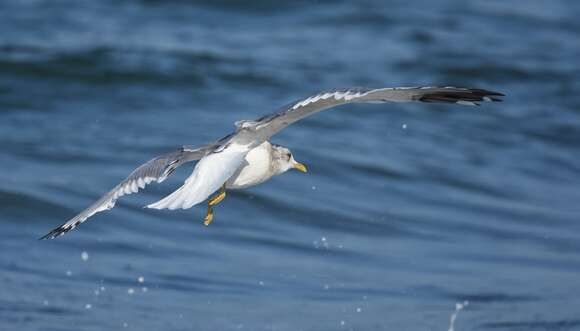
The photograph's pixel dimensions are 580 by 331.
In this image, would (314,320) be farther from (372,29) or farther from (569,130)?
(372,29)

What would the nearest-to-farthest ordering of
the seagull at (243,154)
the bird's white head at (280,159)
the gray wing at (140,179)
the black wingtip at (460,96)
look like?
1. the seagull at (243,154)
2. the black wingtip at (460,96)
3. the gray wing at (140,179)
4. the bird's white head at (280,159)

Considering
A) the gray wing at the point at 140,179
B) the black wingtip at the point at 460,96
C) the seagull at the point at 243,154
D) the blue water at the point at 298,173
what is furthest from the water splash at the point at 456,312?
the gray wing at the point at 140,179

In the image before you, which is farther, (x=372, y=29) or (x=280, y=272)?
(x=372, y=29)

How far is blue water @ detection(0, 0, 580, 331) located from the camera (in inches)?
213

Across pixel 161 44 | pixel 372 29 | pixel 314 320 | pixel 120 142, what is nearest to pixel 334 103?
pixel 314 320

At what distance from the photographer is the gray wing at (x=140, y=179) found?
4074 millimetres

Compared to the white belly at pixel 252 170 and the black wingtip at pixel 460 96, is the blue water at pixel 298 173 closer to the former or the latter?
the white belly at pixel 252 170

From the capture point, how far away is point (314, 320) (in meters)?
5.14

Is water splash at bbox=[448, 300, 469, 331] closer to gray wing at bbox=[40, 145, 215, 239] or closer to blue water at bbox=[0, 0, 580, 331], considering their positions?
blue water at bbox=[0, 0, 580, 331]

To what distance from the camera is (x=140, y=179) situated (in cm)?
415

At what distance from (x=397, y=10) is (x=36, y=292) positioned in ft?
29.2

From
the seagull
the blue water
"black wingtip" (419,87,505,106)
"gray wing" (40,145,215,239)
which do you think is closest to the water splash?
the blue water

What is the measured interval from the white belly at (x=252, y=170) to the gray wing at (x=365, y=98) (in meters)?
0.22

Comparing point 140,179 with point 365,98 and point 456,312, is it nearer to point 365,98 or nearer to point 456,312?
point 365,98
